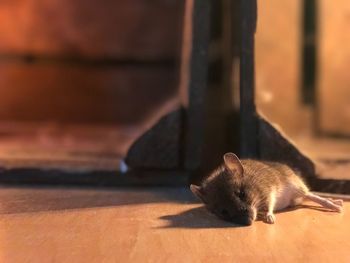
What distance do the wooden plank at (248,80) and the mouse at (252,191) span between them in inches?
7.6

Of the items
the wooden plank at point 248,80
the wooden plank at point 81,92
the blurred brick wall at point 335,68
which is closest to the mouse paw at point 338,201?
the wooden plank at point 248,80

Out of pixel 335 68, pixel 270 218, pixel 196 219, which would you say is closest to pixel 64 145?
pixel 196 219

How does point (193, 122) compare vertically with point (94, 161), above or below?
above

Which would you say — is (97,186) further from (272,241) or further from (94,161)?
(272,241)

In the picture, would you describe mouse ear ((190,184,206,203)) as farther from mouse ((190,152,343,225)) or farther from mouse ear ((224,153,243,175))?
mouse ear ((224,153,243,175))

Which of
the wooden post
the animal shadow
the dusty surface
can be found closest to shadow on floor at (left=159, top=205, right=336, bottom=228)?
the animal shadow

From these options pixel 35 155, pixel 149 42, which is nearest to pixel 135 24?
pixel 149 42

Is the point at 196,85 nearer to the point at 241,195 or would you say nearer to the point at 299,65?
the point at 241,195

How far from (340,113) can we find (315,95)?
278mm

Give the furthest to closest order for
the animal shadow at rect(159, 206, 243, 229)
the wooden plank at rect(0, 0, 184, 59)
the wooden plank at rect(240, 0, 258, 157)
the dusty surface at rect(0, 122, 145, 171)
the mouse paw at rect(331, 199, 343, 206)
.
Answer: the wooden plank at rect(0, 0, 184, 59) → the dusty surface at rect(0, 122, 145, 171) → the wooden plank at rect(240, 0, 258, 157) → the mouse paw at rect(331, 199, 343, 206) → the animal shadow at rect(159, 206, 243, 229)

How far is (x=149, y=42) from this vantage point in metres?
4.01

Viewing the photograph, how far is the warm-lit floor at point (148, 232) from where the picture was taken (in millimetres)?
1386

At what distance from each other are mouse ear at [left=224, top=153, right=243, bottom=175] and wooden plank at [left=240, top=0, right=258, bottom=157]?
357 millimetres

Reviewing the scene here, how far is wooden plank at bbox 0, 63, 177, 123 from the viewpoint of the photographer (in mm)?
3992
